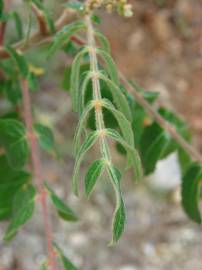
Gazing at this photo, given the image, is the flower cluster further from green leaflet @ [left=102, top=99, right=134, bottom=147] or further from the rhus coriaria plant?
green leaflet @ [left=102, top=99, right=134, bottom=147]

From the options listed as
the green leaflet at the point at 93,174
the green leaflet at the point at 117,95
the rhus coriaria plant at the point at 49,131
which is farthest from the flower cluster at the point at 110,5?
the green leaflet at the point at 93,174

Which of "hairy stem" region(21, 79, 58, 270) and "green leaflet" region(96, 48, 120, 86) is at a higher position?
"green leaflet" region(96, 48, 120, 86)

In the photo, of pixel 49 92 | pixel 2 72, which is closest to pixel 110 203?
pixel 49 92

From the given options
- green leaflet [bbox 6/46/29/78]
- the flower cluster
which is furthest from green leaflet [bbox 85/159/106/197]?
green leaflet [bbox 6/46/29/78]

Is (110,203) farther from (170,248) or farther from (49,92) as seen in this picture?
(49,92)

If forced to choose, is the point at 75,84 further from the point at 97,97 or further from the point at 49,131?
the point at 49,131

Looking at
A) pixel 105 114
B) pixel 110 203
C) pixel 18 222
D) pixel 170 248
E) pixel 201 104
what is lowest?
pixel 170 248
